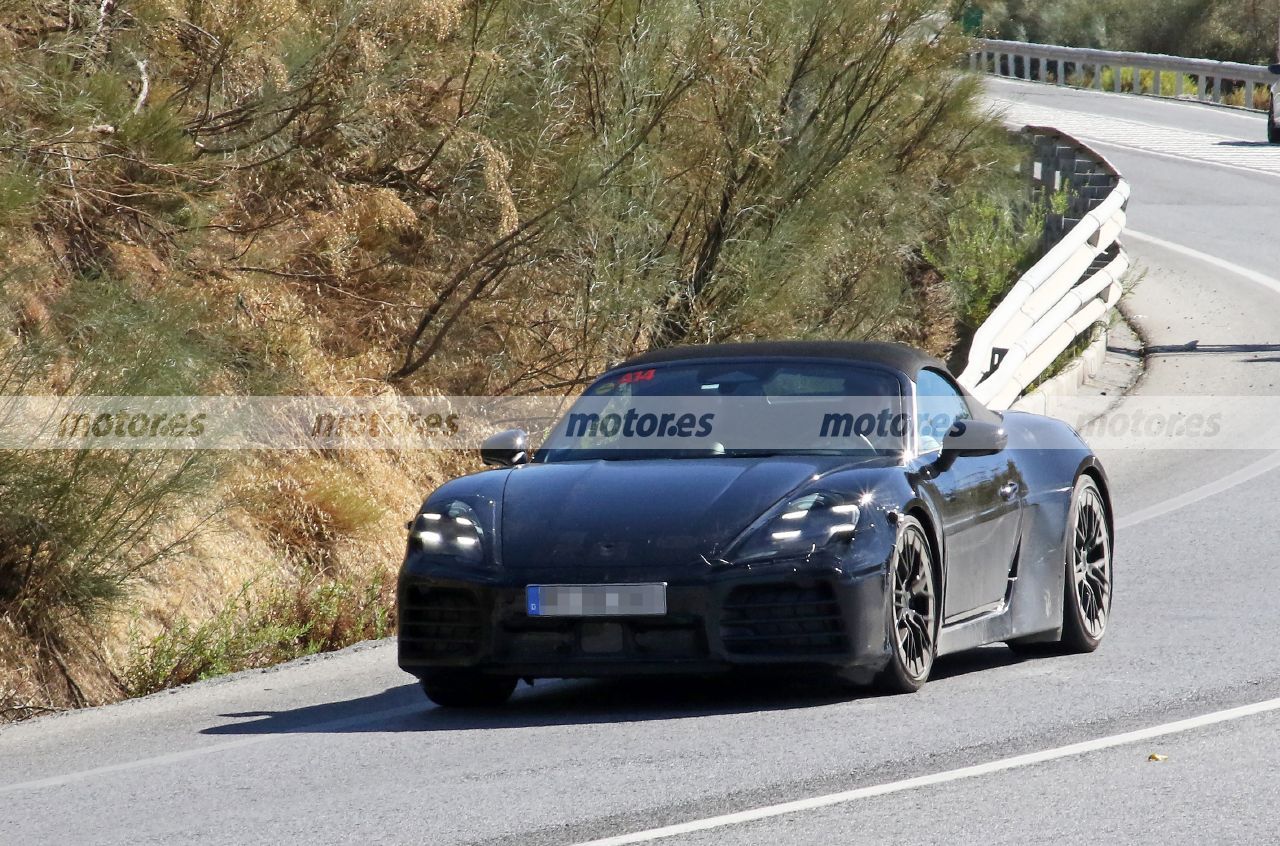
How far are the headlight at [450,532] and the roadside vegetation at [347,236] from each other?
8.03 ft

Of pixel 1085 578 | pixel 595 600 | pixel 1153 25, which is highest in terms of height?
pixel 1153 25

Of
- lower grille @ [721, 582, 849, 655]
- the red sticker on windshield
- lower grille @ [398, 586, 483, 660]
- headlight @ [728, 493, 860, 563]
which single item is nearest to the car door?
headlight @ [728, 493, 860, 563]

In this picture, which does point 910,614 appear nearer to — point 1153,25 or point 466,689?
point 466,689

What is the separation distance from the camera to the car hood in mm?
6684

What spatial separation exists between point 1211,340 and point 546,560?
13.7 m

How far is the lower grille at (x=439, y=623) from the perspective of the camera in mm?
6848

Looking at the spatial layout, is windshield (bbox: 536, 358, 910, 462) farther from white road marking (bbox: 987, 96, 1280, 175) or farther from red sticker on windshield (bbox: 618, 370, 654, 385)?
white road marking (bbox: 987, 96, 1280, 175)

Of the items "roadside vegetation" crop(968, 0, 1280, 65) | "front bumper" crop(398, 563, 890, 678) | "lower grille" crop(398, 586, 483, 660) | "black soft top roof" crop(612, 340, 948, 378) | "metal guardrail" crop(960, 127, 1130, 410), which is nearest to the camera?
"front bumper" crop(398, 563, 890, 678)

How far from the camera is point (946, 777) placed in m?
5.64

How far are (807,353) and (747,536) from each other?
1.50 m

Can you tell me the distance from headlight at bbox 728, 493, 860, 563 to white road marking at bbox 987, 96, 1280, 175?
85.0 feet

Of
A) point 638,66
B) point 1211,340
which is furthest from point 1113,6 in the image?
point 638,66

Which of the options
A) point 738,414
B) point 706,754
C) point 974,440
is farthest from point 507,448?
point 706,754

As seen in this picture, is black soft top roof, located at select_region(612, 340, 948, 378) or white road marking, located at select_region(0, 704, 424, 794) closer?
white road marking, located at select_region(0, 704, 424, 794)
